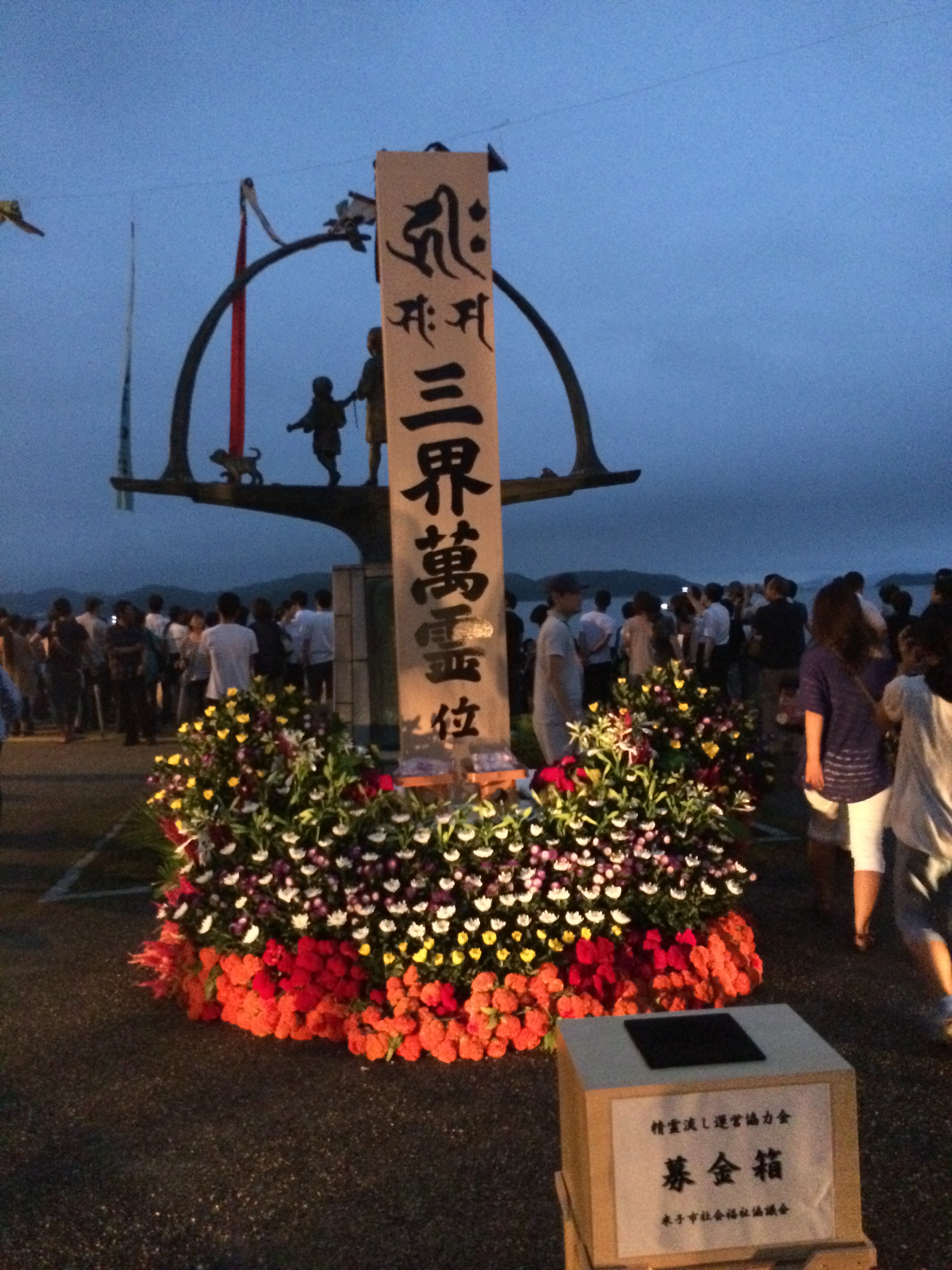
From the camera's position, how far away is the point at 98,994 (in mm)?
5246

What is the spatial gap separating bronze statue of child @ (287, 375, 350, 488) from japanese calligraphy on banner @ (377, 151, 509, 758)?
406 cm

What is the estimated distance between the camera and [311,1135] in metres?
3.74

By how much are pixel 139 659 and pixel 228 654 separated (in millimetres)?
5273

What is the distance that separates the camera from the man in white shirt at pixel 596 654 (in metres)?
10.8

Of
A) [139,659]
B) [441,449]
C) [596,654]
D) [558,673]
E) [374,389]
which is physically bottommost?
[558,673]

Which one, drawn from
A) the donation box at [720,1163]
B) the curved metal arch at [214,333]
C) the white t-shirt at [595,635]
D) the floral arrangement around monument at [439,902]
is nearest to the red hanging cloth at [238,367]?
the curved metal arch at [214,333]

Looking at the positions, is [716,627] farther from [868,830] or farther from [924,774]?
[924,774]

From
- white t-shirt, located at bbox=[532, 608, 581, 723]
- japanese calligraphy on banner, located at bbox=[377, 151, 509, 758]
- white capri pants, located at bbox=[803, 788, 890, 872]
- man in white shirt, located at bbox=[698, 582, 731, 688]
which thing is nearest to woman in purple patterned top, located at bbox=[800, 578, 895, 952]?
white capri pants, located at bbox=[803, 788, 890, 872]

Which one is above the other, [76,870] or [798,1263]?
[798,1263]

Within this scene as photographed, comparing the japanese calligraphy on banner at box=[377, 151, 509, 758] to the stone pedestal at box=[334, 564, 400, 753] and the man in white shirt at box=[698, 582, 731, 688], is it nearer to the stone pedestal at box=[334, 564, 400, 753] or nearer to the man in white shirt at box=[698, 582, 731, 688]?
the stone pedestal at box=[334, 564, 400, 753]

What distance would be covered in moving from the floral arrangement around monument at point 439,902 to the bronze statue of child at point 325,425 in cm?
535

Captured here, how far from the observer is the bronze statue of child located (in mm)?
10430

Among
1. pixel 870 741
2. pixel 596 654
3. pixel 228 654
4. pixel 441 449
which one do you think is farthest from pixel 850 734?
pixel 596 654

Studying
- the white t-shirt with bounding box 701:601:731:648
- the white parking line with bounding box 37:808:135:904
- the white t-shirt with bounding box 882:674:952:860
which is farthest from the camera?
the white t-shirt with bounding box 701:601:731:648
